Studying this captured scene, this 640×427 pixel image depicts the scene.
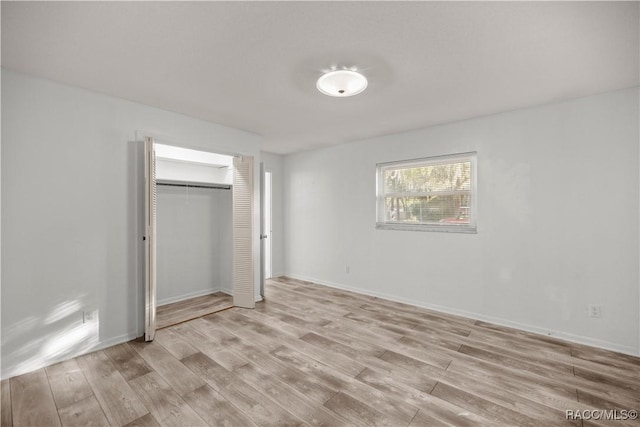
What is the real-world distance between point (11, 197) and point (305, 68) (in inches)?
106

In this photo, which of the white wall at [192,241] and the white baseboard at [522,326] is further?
the white wall at [192,241]

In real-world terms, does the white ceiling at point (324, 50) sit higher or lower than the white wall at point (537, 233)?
higher

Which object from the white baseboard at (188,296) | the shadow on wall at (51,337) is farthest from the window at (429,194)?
the shadow on wall at (51,337)

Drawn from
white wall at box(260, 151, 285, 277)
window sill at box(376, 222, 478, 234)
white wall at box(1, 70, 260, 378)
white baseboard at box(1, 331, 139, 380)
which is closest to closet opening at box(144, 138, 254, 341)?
white baseboard at box(1, 331, 139, 380)

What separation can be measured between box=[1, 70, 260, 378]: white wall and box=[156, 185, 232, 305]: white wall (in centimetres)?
116

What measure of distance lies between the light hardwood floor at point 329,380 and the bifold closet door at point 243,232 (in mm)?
695

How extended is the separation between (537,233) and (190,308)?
4.48 metres

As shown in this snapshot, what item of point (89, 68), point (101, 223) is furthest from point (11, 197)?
point (89, 68)

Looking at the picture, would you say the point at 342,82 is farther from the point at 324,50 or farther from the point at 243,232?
the point at 243,232

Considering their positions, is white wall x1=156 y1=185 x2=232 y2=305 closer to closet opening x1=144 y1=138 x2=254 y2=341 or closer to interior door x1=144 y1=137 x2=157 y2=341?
closet opening x1=144 y1=138 x2=254 y2=341

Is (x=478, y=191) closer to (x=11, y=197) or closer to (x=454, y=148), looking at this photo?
(x=454, y=148)

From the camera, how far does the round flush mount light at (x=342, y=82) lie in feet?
7.73

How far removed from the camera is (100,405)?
201 cm

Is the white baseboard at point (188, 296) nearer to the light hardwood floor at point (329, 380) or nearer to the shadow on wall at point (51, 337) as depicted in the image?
the light hardwood floor at point (329, 380)
